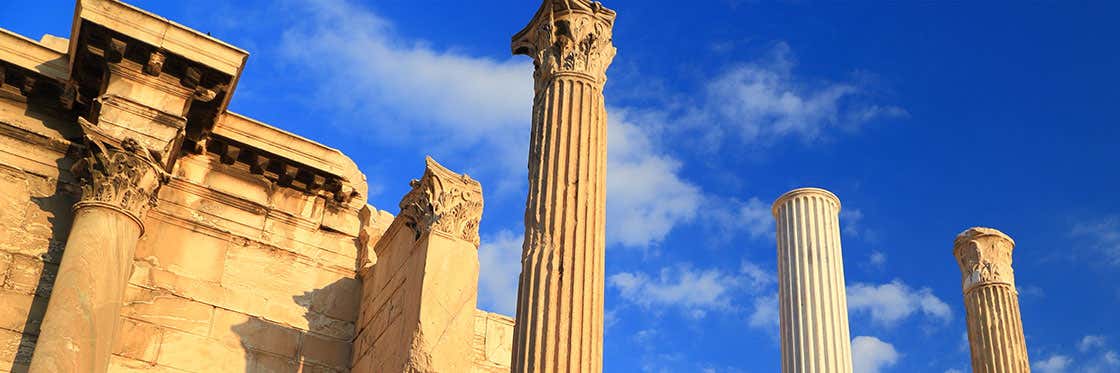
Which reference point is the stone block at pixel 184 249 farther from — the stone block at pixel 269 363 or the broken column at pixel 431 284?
the broken column at pixel 431 284

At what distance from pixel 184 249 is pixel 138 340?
1.34 metres

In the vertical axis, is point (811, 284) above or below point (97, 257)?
above

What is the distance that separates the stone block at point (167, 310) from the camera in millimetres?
12422

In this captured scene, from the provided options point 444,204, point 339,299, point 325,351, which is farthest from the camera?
point 339,299

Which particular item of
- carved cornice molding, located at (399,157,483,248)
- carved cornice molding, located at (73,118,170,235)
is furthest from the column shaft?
carved cornice molding, located at (399,157,483,248)

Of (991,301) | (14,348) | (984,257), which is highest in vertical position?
(984,257)

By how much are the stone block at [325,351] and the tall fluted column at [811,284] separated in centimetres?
629

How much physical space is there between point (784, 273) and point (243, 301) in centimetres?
788

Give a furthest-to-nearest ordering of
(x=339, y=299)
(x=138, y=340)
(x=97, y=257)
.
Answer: (x=339, y=299) → (x=138, y=340) → (x=97, y=257)

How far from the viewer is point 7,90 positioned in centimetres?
1250

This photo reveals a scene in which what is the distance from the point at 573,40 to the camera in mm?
10102

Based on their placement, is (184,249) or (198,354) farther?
(184,249)

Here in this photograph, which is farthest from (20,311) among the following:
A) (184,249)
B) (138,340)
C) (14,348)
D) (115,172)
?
(184,249)

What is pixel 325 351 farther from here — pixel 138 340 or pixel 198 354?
pixel 138 340
